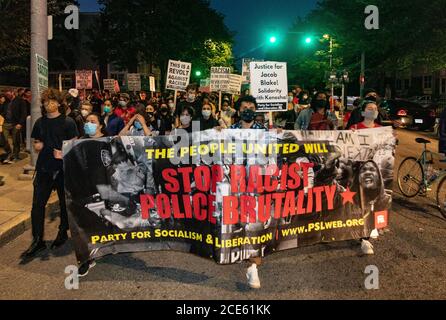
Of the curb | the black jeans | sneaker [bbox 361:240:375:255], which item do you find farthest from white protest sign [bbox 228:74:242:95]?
sneaker [bbox 361:240:375:255]

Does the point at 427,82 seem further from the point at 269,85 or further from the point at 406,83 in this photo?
the point at 269,85

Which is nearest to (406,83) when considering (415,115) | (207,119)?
(415,115)

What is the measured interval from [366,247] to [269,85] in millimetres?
3623

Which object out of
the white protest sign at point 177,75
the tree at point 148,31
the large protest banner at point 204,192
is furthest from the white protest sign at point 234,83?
the tree at point 148,31

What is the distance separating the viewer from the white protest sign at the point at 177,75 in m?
14.6

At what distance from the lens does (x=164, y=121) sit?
13.6 m

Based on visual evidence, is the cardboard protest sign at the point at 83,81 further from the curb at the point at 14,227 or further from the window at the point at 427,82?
the window at the point at 427,82

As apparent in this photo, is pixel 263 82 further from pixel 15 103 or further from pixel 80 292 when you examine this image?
pixel 15 103

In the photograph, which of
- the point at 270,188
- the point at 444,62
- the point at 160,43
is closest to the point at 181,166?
the point at 270,188

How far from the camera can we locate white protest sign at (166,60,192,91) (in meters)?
14.6

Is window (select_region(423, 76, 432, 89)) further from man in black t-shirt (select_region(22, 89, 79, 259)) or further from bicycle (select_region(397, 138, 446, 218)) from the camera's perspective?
man in black t-shirt (select_region(22, 89, 79, 259))

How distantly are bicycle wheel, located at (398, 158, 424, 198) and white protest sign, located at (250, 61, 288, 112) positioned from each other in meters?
2.48

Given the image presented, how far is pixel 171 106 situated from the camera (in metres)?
15.6

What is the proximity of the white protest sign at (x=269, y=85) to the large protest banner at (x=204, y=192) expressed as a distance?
315cm
